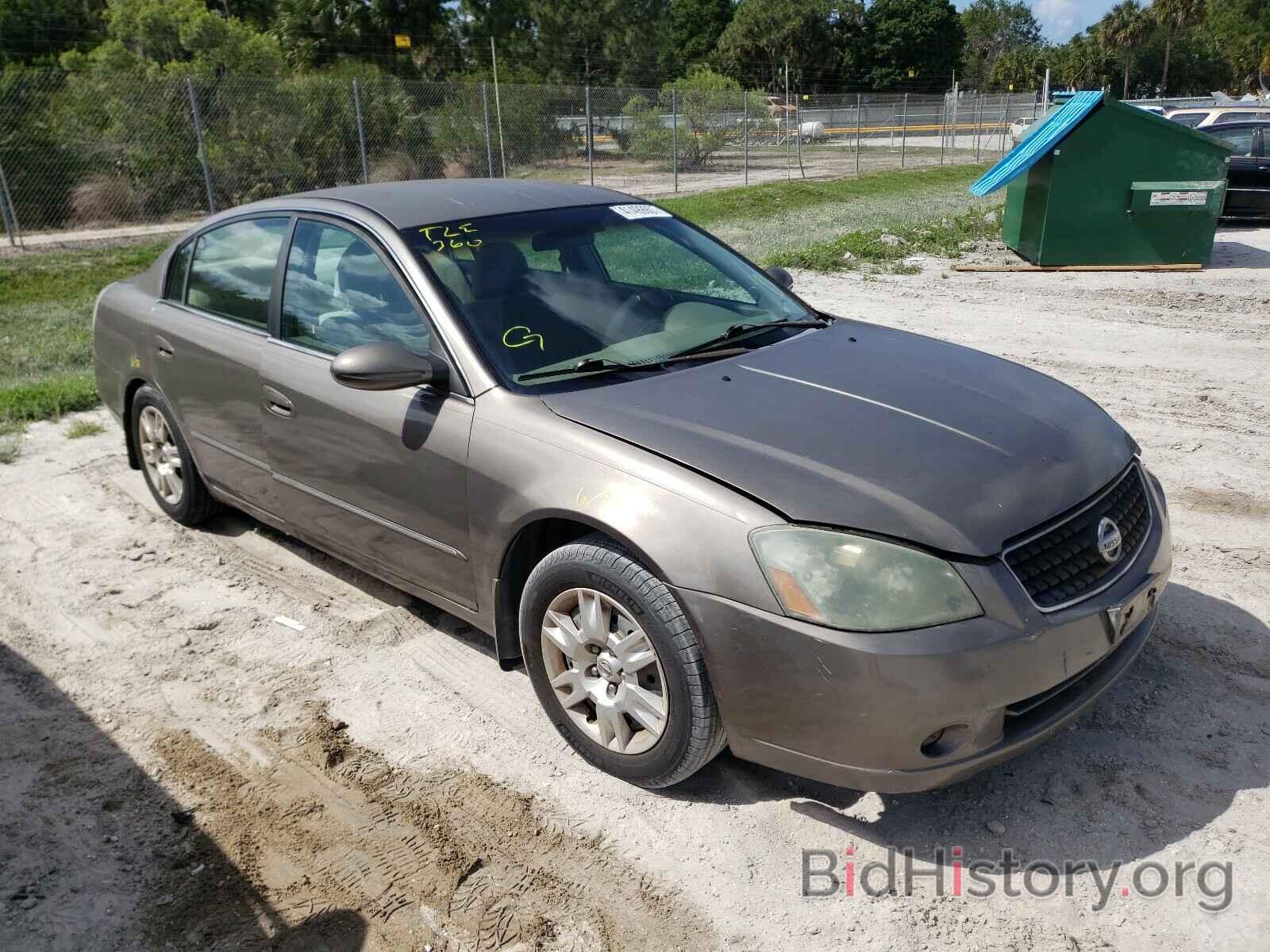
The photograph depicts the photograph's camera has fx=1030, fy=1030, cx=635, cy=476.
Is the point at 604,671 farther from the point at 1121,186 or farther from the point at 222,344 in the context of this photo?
the point at 1121,186

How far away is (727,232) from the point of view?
15867 millimetres

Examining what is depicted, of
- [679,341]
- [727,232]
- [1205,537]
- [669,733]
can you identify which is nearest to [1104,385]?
[1205,537]

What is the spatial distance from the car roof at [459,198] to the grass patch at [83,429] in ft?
10.5

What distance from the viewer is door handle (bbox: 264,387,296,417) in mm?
3936

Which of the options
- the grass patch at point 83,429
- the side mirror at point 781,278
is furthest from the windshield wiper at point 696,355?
the grass patch at point 83,429

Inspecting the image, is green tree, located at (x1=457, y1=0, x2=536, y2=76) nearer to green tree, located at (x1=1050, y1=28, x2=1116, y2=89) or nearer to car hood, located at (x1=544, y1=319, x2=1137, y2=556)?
car hood, located at (x1=544, y1=319, x2=1137, y2=556)

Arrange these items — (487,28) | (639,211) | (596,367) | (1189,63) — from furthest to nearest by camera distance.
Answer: (1189,63), (487,28), (639,211), (596,367)

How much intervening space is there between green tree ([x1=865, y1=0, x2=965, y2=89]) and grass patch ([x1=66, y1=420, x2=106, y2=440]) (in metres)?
74.9

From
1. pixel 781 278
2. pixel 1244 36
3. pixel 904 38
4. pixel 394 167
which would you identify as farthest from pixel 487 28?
pixel 1244 36

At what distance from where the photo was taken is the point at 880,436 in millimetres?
2961

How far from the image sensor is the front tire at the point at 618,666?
2750mm

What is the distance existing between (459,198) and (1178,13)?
92.0 metres

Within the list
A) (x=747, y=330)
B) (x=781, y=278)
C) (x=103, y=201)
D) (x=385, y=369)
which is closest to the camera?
(x=385, y=369)

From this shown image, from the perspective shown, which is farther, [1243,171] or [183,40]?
[183,40]
